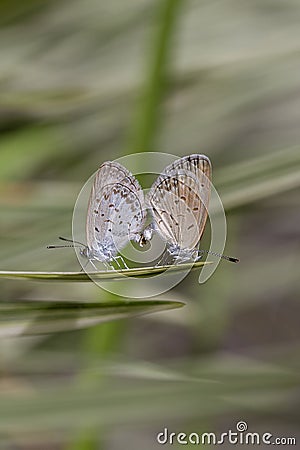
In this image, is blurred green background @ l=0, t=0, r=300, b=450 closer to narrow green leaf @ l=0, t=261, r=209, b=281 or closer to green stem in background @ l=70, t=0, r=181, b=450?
green stem in background @ l=70, t=0, r=181, b=450

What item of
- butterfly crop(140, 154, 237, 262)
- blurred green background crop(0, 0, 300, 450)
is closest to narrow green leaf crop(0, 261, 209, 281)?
butterfly crop(140, 154, 237, 262)

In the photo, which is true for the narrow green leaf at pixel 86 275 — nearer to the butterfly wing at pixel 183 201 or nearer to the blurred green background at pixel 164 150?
the butterfly wing at pixel 183 201

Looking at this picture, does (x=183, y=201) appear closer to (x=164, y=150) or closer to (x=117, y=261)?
(x=117, y=261)

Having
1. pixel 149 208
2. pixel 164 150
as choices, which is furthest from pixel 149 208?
pixel 164 150

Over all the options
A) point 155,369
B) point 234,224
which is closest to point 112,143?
point 234,224

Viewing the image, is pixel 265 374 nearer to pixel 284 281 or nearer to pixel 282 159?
pixel 282 159

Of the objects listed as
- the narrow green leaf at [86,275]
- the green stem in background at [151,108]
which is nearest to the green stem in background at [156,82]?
the green stem in background at [151,108]
